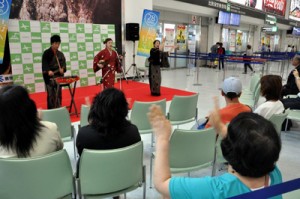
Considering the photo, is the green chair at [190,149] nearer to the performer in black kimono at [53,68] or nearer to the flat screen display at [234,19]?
the performer in black kimono at [53,68]

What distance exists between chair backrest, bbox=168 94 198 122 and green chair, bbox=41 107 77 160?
4.50 feet

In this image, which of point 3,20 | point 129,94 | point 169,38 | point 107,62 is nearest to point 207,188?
point 107,62

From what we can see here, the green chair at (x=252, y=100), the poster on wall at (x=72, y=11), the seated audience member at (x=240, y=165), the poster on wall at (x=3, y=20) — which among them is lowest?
the green chair at (x=252, y=100)

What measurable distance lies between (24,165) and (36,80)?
6070mm

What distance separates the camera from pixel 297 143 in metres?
4.09

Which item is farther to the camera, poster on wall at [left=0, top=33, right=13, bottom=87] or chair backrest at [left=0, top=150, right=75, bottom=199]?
poster on wall at [left=0, top=33, right=13, bottom=87]

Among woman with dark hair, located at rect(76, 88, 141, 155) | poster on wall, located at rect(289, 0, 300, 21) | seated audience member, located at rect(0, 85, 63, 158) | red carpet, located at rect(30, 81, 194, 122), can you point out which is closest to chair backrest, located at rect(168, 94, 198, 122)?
woman with dark hair, located at rect(76, 88, 141, 155)

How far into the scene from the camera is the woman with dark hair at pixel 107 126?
2006 mm

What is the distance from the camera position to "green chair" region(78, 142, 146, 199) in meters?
1.81

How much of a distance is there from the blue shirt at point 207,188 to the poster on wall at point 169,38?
40.3ft

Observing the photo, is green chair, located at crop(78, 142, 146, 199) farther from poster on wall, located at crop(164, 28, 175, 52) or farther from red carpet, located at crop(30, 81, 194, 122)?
poster on wall, located at crop(164, 28, 175, 52)

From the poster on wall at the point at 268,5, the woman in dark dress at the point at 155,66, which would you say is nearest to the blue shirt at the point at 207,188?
the woman in dark dress at the point at 155,66

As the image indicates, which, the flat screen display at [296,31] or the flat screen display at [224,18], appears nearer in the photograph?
the flat screen display at [224,18]

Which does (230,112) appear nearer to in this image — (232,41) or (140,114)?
(140,114)
